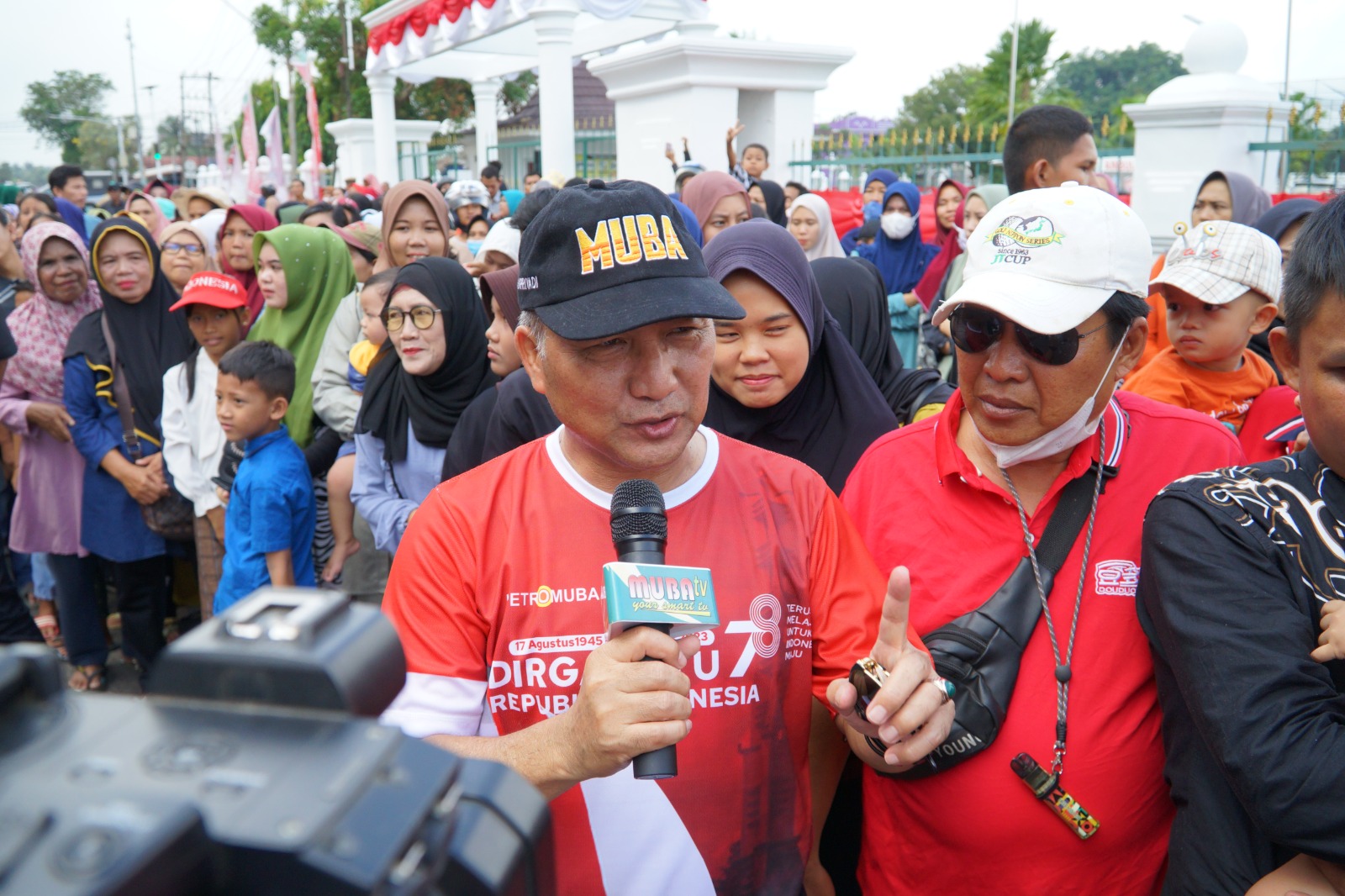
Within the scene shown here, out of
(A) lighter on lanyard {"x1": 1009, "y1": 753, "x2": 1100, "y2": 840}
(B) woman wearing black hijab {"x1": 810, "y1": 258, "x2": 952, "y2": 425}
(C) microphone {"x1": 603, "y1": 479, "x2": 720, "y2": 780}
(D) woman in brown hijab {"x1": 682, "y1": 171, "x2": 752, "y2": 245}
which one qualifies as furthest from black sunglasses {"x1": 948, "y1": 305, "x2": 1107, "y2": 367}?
(D) woman in brown hijab {"x1": 682, "y1": 171, "x2": 752, "y2": 245}

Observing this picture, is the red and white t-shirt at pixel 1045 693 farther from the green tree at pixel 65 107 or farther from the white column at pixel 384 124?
the green tree at pixel 65 107

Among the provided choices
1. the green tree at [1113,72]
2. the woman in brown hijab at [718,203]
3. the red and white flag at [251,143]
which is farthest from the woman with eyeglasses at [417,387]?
the green tree at [1113,72]

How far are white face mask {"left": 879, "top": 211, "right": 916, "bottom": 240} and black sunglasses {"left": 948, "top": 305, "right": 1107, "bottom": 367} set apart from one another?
6504 mm

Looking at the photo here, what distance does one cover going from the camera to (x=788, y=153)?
14703 millimetres

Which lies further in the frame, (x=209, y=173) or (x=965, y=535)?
(x=209, y=173)

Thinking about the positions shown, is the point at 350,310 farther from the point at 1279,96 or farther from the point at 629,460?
the point at 1279,96

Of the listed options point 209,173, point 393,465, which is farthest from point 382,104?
point 393,465

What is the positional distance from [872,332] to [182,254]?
437 centimetres

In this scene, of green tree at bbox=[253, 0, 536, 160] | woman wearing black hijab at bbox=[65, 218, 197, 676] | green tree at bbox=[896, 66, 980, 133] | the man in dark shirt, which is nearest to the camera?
the man in dark shirt

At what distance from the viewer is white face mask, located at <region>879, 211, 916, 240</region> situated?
321 inches

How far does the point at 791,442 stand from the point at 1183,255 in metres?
1.61

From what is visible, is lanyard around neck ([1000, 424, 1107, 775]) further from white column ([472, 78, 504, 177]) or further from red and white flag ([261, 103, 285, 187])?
red and white flag ([261, 103, 285, 187])

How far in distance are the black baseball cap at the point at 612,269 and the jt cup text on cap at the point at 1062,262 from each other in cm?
60

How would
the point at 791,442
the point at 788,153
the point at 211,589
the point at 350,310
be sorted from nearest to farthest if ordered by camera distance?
the point at 791,442
the point at 211,589
the point at 350,310
the point at 788,153
